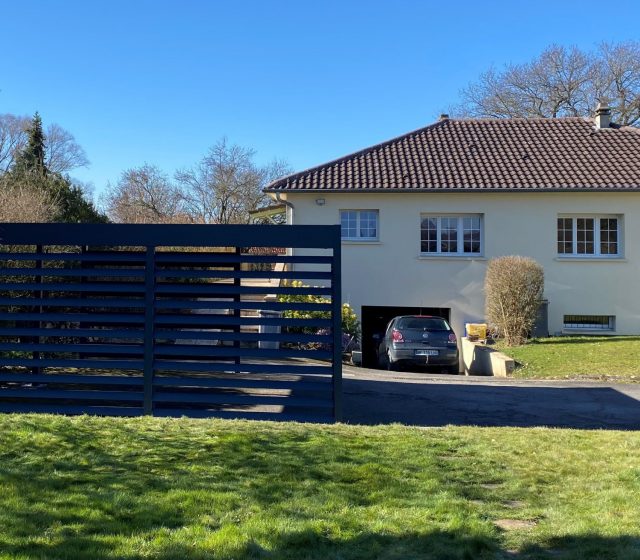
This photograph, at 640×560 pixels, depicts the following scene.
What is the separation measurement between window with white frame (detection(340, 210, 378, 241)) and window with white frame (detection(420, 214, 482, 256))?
156 cm

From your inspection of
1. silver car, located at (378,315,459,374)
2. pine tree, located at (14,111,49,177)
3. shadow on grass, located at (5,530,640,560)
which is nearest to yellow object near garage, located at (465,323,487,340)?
silver car, located at (378,315,459,374)

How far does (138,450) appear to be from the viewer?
5969mm

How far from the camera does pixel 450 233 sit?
2022 cm

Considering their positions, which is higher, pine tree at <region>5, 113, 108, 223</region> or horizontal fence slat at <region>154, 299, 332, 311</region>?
pine tree at <region>5, 113, 108, 223</region>

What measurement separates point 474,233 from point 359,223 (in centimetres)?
379

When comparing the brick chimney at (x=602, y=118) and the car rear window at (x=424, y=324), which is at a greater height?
the brick chimney at (x=602, y=118)

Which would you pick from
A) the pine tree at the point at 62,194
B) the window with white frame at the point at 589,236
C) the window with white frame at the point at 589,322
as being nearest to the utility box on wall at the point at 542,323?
the window with white frame at the point at 589,322

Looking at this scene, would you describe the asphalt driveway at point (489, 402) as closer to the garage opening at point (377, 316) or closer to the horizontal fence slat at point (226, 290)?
the horizontal fence slat at point (226, 290)

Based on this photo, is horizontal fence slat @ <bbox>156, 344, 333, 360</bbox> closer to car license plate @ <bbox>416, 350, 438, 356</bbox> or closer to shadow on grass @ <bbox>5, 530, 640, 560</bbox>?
shadow on grass @ <bbox>5, 530, 640, 560</bbox>

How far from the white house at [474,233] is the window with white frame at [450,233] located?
0.03m

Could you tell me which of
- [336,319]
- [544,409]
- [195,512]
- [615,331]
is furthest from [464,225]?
[195,512]

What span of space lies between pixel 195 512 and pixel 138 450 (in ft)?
5.74

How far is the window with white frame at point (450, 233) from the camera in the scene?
20.1 meters

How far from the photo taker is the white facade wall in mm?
19609
